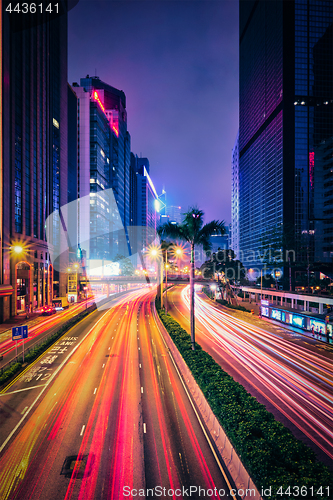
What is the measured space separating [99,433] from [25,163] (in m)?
50.9

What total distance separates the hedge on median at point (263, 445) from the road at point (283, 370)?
301cm

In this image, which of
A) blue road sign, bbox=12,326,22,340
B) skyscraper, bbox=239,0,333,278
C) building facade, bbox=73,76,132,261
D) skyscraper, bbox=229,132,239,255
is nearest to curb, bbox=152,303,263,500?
blue road sign, bbox=12,326,22,340

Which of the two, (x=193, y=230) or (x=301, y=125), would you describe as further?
(x=301, y=125)

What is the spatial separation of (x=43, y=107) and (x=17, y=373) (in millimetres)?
59852

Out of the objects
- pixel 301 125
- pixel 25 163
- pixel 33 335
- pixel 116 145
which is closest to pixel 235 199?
pixel 301 125

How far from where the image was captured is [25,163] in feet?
155

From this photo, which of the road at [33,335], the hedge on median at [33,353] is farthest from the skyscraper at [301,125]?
the hedge on median at [33,353]

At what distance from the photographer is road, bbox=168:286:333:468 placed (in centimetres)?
1319

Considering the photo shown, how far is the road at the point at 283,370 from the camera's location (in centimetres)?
1319

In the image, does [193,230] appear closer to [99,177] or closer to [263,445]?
[263,445]

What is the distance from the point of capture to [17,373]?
63.3 ft

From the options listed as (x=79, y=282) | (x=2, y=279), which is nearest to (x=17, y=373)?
(x=2, y=279)

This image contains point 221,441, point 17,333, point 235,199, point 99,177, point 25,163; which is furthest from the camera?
point 235,199

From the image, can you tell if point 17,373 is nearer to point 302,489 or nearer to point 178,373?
point 178,373
